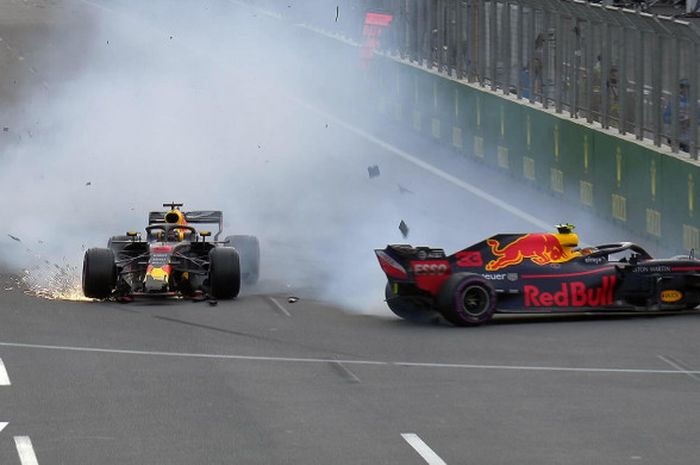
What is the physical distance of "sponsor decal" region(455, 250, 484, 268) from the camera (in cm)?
2266

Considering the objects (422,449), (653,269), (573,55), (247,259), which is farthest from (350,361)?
(573,55)

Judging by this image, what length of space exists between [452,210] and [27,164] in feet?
34.4

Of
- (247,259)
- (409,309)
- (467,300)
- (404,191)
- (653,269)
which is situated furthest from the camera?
(404,191)

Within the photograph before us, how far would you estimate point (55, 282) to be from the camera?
26.7 meters

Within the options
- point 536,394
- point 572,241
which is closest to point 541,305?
point 572,241

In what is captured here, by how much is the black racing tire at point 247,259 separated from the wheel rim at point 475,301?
4776 millimetres


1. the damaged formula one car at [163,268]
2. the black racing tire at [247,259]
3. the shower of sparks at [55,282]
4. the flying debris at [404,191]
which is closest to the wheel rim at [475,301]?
the damaged formula one car at [163,268]

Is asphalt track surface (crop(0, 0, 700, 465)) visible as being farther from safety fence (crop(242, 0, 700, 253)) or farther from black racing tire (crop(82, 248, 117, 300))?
safety fence (crop(242, 0, 700, 253))

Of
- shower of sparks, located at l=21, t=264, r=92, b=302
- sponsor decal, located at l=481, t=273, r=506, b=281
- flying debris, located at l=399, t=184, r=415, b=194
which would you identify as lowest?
flying debris, located at l=399, t=184, r=415, b=194

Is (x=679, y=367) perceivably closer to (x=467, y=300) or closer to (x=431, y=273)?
(x=467, y=300)

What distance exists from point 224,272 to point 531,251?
3.80m

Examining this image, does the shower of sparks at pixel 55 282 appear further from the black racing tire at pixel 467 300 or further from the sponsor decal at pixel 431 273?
the black racing tire at pixel 467 300

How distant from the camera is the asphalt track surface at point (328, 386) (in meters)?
15.3

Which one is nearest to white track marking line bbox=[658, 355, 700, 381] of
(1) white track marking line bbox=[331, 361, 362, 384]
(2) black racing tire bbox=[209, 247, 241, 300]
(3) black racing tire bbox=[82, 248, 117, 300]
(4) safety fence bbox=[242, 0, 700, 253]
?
(1) white track marking line bbox=[331, 361, 362, 384]
